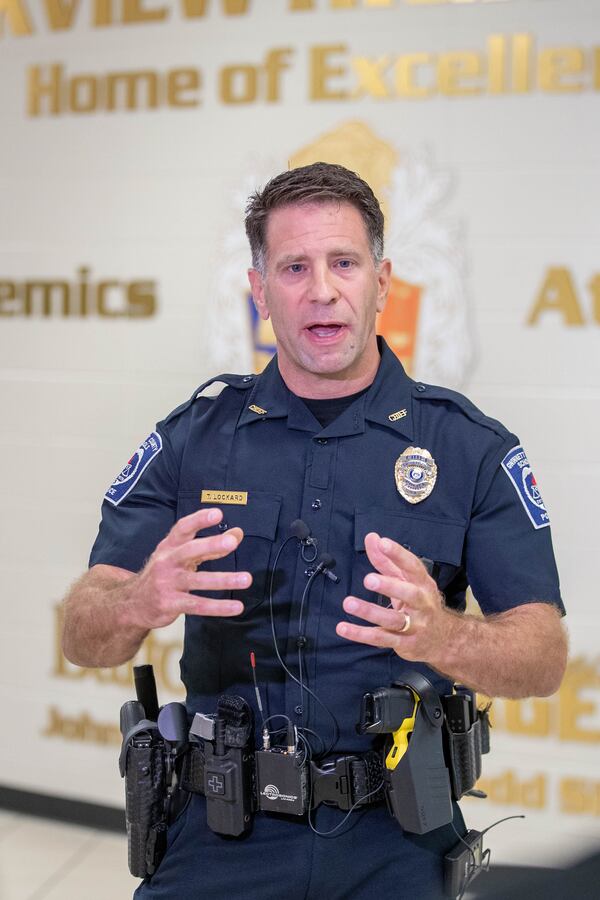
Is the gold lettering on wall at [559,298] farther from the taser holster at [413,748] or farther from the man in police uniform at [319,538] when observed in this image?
the taser holster at [413,748]

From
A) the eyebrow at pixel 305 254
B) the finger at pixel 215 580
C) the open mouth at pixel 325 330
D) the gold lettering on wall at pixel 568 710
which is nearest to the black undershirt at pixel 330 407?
the open mouth at pixel 325 330

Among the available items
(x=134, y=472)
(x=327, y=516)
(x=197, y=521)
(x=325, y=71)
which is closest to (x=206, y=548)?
(x=197, y=521)

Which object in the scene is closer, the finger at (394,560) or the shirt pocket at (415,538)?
the finger at (394,560)

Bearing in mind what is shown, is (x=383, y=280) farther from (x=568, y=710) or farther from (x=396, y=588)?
(x=568, y=710)

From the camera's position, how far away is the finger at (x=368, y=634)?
134cm

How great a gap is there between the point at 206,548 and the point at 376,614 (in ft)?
0.76

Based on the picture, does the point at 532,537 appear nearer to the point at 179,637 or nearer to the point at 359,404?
the point at 359,404

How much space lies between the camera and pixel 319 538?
5.43 ft

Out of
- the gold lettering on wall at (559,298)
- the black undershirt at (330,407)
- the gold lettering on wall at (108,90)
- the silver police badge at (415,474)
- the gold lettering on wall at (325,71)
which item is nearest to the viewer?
the silver police badge at (415,474)

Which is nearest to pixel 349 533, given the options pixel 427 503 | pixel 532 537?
pixel 427 503

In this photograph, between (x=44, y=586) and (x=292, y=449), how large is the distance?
179cm

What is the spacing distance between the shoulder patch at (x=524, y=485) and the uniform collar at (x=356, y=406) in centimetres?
16

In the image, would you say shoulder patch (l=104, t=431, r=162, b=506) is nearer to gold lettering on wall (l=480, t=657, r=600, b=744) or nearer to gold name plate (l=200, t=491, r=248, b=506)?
gold name plate (l=200, t=491, r=248, b=506)

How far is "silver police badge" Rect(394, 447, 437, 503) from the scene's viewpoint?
1.65 metres
